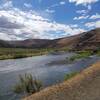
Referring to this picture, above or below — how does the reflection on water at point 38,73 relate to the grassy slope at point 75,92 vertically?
below

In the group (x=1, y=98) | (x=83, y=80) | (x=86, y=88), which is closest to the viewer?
(x=86, y=88)

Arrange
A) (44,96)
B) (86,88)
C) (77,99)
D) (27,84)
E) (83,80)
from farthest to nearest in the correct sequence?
(27,84) < (83,80) < (86,88) < (44,96) < (77,99)

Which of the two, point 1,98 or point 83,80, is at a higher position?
point 83,80

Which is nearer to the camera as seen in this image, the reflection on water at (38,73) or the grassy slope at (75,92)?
the grassy slope at (75,92)

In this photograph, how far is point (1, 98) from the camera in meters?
22.6

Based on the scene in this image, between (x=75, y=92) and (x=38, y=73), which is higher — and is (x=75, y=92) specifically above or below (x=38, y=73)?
above

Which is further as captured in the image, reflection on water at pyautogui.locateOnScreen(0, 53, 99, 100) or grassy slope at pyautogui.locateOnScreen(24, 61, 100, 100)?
reflection on water at pyautogui.locateOnScreen(0, 53, 99, 100)

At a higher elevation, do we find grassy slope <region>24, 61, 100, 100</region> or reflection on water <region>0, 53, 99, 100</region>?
grassy slope <region>24, 61, 100, 100</region>

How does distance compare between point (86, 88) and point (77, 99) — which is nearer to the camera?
point (77, 99)

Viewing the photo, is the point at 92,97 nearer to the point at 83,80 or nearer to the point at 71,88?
the point at 71,88

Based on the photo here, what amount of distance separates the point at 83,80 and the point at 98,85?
2091 millimetres

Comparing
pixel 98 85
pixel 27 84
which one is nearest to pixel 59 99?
pixel 98 85

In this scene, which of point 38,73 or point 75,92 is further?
point 38,73

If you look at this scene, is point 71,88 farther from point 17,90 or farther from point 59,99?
point 17,90
